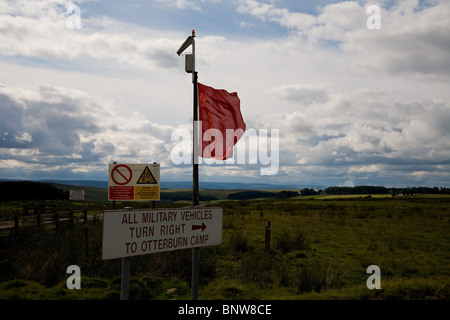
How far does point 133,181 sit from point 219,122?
23.1 feet

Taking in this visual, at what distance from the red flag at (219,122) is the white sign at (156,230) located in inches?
54.9

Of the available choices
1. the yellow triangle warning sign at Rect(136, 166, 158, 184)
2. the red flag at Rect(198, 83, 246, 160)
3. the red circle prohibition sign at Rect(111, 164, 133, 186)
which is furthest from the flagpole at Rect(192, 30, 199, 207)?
the red circle prohibition sign at Rect(111, 164, 133, 186)

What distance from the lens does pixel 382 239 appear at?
20062 mm

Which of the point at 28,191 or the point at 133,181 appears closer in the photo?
the point at 133,181

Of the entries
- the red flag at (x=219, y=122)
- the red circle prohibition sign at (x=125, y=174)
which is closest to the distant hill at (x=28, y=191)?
the red circle prohibition sign at (x=125, y=174)

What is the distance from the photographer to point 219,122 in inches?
314

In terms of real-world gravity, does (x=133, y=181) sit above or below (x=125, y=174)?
below

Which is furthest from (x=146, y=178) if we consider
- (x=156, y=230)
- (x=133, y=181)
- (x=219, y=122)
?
(x=156, y=230)

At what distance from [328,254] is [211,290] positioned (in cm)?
762

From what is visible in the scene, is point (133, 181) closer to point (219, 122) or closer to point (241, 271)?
point (241, 271)

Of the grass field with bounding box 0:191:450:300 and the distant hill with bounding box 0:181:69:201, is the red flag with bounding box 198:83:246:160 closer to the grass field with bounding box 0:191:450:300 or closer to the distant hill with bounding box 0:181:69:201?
the grass field with bounding box 0:191:450:300

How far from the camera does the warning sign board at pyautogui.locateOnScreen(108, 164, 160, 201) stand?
1354 cm
